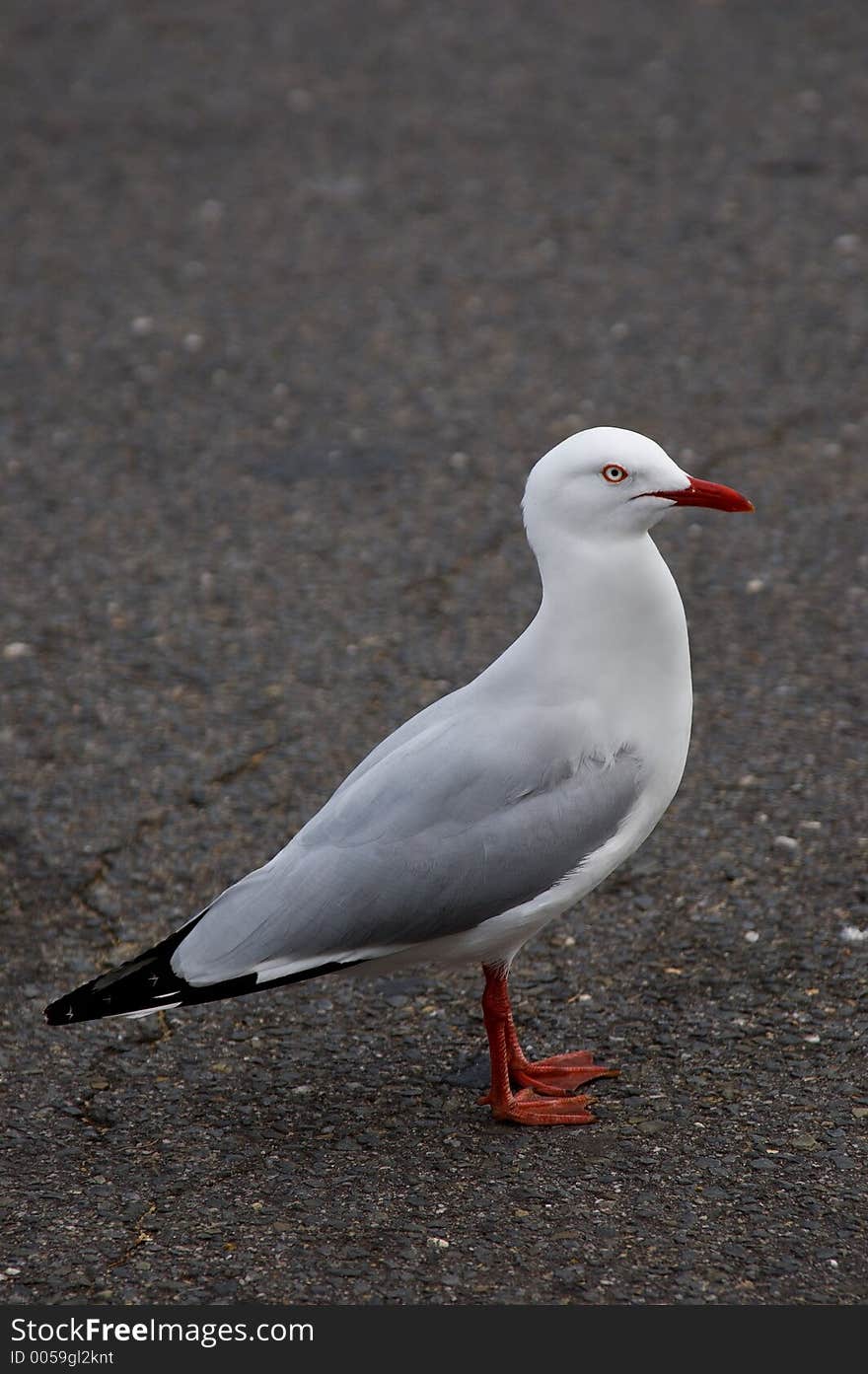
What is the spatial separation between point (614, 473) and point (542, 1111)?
1.31 metres

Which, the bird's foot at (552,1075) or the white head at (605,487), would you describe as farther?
the bird's foot at (552,1075)

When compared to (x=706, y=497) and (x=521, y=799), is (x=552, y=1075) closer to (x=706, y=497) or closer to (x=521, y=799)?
(x=521, y=799)

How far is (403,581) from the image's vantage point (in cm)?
586

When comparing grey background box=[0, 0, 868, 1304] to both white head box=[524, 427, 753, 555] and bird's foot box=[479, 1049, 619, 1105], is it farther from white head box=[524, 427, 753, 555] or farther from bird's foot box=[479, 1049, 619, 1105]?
white head box=[524, 427, 753, 555]

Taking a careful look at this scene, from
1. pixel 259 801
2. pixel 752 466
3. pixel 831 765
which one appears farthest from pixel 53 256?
pixel 831 765

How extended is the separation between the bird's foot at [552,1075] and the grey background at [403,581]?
71 mm

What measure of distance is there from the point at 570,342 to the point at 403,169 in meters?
2.05

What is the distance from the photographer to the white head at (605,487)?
3.43 metres

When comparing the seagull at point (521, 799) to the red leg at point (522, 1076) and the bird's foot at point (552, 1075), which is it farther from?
the bird's foot at point (552, 1075)

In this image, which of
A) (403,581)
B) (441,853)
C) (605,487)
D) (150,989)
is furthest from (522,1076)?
(403,581)

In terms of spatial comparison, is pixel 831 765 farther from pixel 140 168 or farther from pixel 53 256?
pixel 140 168

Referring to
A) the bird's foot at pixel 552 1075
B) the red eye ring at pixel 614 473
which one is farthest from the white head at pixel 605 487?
the bird's foot at pixel 552 1075

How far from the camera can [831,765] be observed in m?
4.82

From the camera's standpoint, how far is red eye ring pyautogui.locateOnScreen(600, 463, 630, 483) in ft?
11.3
